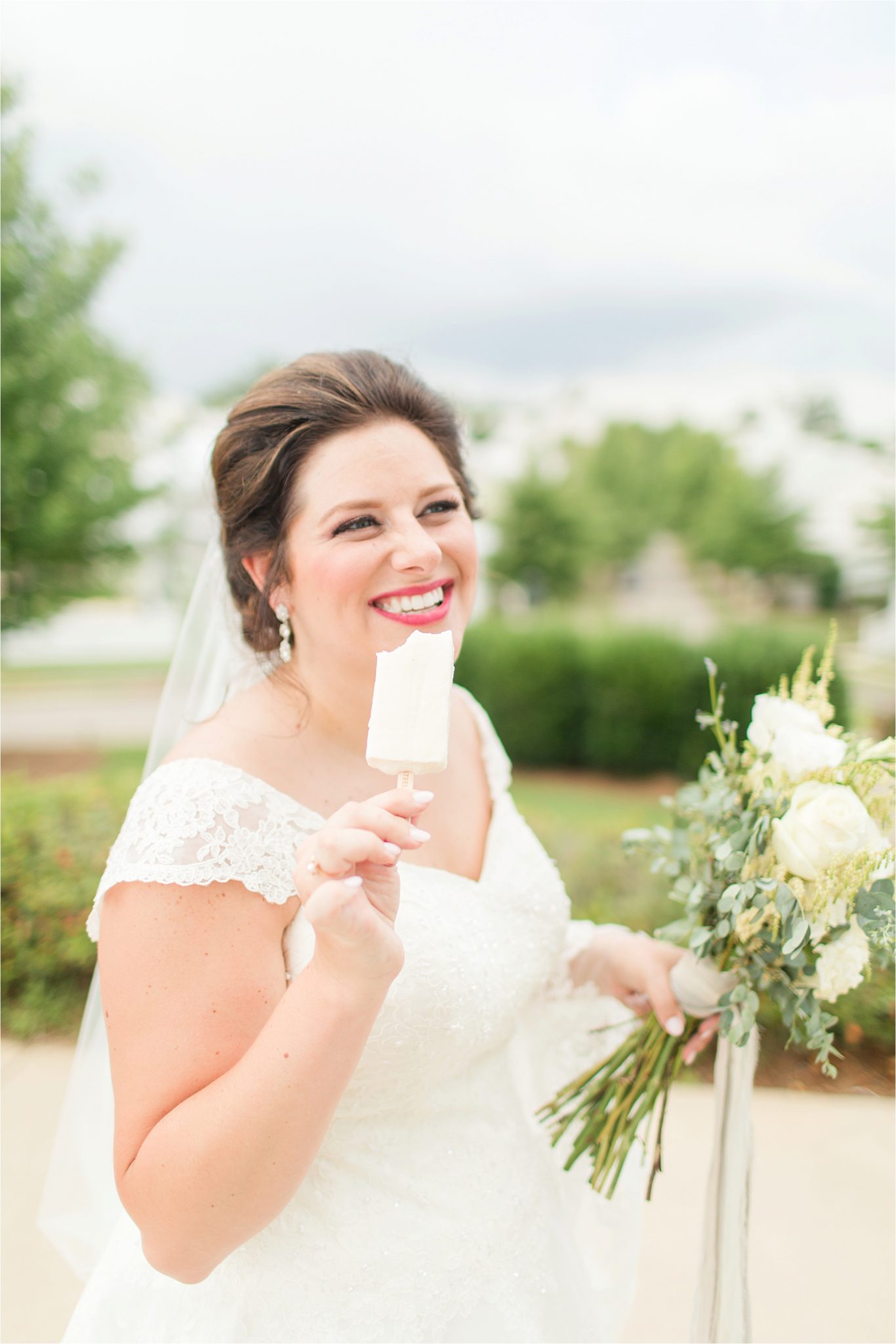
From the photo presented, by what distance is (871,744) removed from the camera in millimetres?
1962

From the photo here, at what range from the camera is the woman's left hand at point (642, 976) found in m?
2.17

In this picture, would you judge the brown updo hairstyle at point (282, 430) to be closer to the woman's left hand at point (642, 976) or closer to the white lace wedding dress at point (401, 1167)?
the white lace wedding dress at point (401, 1167)

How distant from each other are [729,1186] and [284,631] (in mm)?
1578

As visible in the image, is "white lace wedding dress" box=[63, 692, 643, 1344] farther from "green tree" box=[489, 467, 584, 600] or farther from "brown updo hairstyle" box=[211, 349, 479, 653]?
"green tree" box=[489, 467, 584, 600]

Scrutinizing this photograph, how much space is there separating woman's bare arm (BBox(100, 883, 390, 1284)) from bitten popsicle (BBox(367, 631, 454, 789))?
33 centimetres

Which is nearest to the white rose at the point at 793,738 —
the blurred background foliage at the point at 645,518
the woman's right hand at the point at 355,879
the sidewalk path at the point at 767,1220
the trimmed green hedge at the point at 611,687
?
the woman's right hand at the point at 355,879

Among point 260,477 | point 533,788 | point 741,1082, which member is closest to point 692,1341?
point 741,1082

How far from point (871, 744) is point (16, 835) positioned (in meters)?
4.77

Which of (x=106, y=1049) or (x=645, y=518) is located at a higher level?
(x=106, y=1049)

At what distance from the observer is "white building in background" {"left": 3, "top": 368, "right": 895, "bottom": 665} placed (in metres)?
11.8

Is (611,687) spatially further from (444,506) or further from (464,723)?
(444,506)

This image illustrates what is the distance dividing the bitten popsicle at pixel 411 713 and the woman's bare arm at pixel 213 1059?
1.08 ft

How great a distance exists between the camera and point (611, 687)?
35.5 ft

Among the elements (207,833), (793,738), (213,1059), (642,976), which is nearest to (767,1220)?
(642,976)
